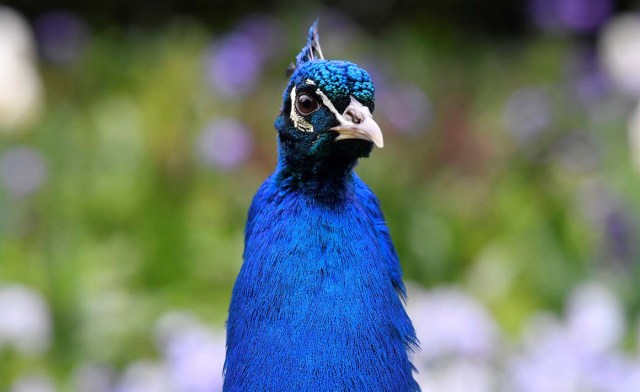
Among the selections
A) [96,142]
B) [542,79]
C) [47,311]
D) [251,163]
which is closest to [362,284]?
[47,311]

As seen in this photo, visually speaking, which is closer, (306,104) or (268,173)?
(306,104)

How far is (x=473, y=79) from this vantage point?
407 cm

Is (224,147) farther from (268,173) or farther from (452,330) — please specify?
(452,330)

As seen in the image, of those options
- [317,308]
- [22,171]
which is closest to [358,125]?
[317,308]

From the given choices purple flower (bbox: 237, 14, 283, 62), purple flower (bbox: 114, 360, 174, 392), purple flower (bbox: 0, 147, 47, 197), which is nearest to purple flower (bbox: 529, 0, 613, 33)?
purple flower (bbox: 237, 14, 283, 62)

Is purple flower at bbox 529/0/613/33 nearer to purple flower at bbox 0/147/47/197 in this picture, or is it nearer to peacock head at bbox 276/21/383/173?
purple flower at bbox 0/147/47/197

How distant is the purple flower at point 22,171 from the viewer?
2994 millimetres

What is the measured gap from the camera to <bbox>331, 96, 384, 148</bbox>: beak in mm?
1163

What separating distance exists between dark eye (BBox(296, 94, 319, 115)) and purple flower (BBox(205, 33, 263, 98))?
228cm

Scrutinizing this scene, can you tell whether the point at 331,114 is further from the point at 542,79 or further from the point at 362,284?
the point at 542,79

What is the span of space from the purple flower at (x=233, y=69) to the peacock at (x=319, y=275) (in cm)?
223

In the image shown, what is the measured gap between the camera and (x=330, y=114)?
3.95 ft

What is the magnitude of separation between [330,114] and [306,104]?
5 cm

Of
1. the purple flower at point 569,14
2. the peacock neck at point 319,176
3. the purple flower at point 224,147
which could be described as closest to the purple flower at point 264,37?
the purple flower at point 224,147
